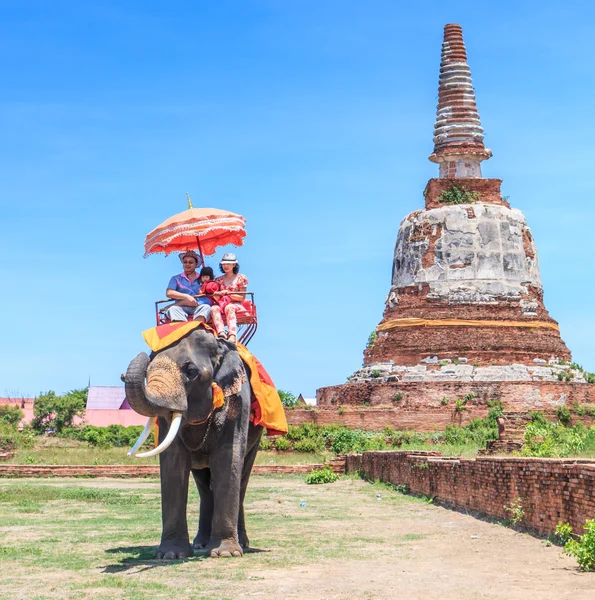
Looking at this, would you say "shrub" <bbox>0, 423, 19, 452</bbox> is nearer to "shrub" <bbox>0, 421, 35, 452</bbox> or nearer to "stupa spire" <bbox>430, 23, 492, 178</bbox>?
"shrub" <bbox>0, 421, 35, 452</bbox>

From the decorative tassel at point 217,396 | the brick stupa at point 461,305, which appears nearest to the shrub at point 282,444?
the brick stupa at point 461,305

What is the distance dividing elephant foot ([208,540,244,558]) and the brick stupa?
83.1 ft

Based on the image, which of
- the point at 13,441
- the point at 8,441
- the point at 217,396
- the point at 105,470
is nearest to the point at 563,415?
the point at 105,470

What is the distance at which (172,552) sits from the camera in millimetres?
9289

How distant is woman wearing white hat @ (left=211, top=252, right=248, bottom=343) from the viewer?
1003 centimetres

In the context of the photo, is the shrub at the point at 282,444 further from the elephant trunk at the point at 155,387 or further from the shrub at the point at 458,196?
the elephant trunk at the point at 155,387

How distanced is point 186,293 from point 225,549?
2.42 meters

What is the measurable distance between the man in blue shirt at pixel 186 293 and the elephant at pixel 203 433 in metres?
0.38

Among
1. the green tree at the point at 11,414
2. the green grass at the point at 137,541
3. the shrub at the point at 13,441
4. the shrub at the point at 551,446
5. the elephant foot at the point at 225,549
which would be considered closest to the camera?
the green grass at the point at 137,541

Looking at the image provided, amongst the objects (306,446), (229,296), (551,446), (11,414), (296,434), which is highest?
(11,414)

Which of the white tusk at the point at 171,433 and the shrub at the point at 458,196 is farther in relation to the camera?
the shrub at the point at 458,196

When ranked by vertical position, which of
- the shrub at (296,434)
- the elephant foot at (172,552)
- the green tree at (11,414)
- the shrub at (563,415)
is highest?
the green tree at (11,414)

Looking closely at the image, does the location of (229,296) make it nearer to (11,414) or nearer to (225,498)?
(225,498)

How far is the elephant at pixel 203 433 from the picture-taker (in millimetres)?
8828
